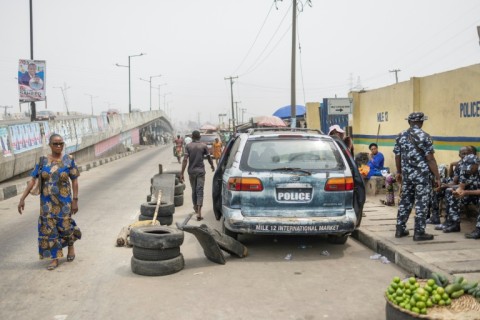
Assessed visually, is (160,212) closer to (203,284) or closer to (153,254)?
(153,254)

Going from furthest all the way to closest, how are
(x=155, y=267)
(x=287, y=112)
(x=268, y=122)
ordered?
(x=287, y=112)
(x=268, y=122)
(x=155, y=267)

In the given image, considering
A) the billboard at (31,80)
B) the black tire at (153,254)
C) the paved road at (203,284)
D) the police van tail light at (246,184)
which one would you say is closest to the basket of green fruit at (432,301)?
the paved road at (203,284)

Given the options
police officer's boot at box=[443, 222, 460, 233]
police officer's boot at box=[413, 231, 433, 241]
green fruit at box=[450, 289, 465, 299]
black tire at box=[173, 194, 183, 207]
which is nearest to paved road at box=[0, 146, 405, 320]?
police officer's boot at box=[413, 231, 433, 241]

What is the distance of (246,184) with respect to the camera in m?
6.35

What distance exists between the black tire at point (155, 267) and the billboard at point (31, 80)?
16.3 metres

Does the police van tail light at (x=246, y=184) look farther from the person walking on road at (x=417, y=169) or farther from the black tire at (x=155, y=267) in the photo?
the person walking on road at (x=417, y=169)

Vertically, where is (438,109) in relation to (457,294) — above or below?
above

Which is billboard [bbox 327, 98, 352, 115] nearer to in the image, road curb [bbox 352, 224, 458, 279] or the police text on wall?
the police text on wall

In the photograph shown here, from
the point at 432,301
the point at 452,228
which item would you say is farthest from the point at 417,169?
the point at 432,301

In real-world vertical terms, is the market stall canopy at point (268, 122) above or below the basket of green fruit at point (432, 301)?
above

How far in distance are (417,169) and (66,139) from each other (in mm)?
21280

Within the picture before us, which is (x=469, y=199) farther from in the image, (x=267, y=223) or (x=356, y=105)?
(x=356, y=105)

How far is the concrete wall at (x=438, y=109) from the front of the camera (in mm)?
9438

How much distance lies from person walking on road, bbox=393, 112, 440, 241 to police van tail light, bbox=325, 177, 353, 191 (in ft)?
3.16
